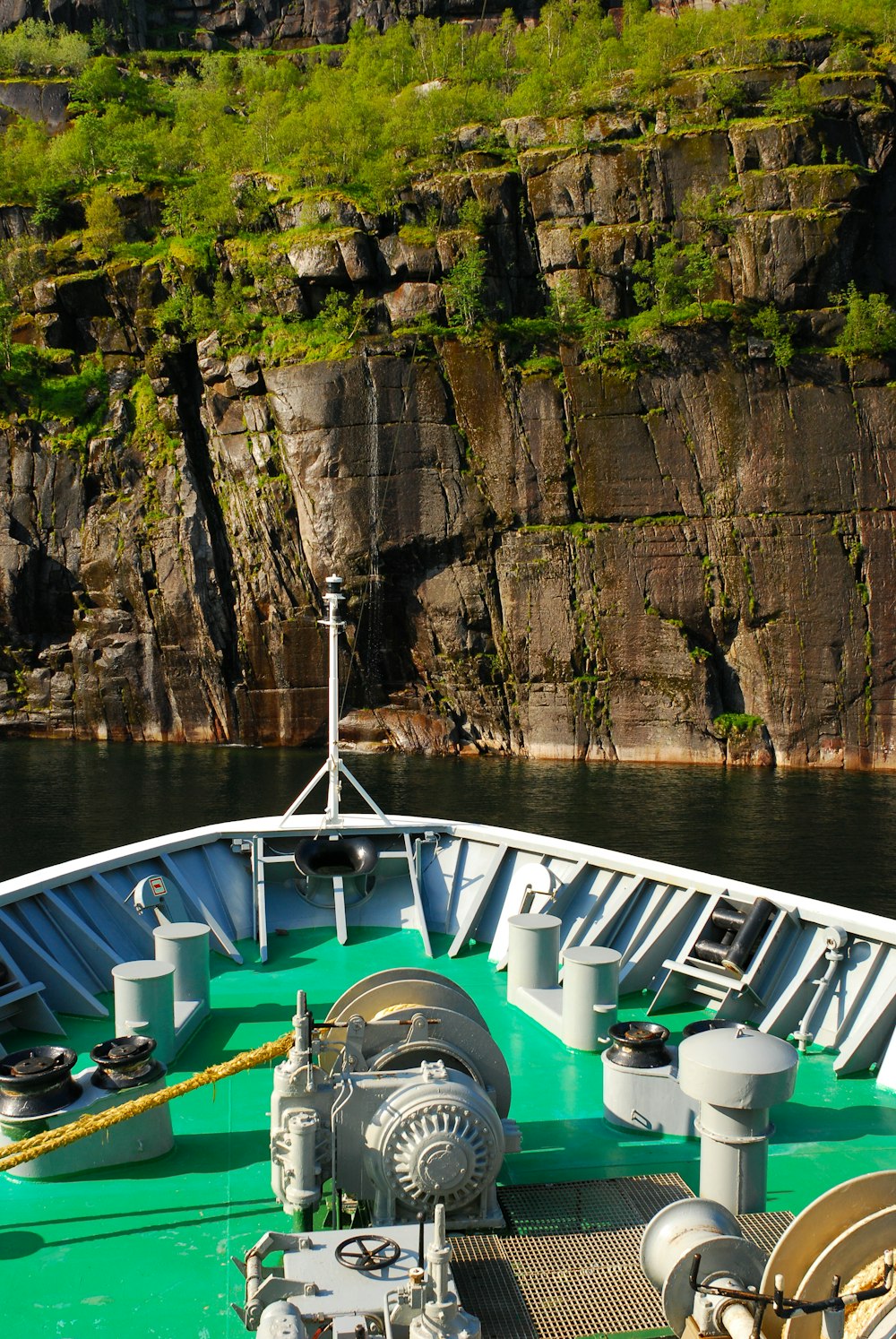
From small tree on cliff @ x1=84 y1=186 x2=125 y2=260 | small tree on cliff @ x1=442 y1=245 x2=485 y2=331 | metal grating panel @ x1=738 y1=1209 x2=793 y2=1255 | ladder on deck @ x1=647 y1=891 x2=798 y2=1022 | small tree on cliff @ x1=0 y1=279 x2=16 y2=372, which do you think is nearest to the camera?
metal grating panel @ x1=738 y1=1209 x2=793 y2=1255

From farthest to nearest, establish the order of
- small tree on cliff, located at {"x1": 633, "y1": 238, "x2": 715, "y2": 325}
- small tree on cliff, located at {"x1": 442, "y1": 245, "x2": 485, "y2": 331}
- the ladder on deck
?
small tree on cliff, located at {"x1": 442, "y1": 245, "x2": 485, "y2": 331} < small tree on cliff, located at {"x1": 633, "y1": 238, "x2": 715, "y2": 325} < the ladder on deck

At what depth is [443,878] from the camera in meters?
11.8

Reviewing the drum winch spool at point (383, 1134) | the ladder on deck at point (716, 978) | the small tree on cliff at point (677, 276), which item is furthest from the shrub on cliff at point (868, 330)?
the drum winch spool at point (383, 1134)

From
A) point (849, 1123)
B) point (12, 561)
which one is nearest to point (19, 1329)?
point (849, 1123)

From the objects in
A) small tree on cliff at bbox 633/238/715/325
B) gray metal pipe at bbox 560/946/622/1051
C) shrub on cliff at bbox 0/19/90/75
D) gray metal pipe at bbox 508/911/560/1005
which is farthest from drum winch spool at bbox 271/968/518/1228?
shrub on cliff at bbox 0/19/90/75

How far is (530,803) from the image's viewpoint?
110 ft

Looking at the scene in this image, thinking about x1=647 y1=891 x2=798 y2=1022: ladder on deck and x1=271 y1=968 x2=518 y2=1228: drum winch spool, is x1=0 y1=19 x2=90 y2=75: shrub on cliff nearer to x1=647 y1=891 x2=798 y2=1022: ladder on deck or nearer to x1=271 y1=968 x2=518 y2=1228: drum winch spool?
x1=647 y1=891 x2=798 y2=1022: ladder on deck

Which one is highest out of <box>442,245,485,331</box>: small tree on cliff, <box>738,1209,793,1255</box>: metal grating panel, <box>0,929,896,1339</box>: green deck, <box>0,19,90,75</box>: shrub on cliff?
<box>0,19,90,75</box>: shrub on cliff

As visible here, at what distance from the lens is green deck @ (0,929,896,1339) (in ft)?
17.6

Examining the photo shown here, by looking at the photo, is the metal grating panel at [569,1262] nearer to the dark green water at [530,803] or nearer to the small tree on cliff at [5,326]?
the dark green water at [530,803]

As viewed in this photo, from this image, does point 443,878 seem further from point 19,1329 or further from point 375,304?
point 375,304

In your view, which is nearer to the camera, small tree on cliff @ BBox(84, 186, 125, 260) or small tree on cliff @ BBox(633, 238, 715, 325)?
small tree on cliff @ BBox(633, 238, 715, 325)

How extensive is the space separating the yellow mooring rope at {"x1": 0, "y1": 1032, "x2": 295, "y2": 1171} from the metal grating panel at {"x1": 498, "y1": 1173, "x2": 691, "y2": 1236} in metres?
1.75

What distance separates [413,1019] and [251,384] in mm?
44061
